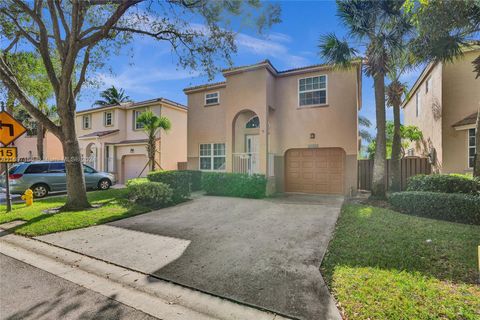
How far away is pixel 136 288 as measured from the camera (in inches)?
153

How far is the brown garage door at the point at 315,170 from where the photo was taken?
512 inches

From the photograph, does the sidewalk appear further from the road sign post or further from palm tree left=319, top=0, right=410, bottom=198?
palm tree left=319, top=0, right=410, bottom=198

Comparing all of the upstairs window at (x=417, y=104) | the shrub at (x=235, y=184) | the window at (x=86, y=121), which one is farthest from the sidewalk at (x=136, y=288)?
the window at (x=86, y=121)

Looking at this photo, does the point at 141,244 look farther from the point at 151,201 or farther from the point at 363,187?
the point at 363,187

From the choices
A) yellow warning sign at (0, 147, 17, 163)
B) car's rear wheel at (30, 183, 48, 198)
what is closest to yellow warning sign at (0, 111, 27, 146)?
yellow warning sign at (0, 147, 17, 163)

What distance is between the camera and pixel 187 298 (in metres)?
3.59

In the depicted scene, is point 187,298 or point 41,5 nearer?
point 187,298

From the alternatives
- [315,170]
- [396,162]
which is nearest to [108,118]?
[315,170]

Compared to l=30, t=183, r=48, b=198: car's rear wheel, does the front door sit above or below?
above

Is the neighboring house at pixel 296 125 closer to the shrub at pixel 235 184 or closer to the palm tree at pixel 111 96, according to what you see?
the shrub at pixel 235 184

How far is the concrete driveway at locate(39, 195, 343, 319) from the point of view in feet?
12.0

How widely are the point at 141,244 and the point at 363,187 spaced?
1249cm

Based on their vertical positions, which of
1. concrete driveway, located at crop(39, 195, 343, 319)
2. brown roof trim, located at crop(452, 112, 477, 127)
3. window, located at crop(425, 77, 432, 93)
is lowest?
concrete driveway, located at crop(39, 195, 343, 319)

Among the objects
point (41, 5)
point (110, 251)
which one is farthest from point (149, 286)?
point (41, 5)
